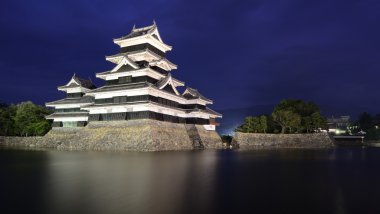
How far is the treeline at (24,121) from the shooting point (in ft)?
168

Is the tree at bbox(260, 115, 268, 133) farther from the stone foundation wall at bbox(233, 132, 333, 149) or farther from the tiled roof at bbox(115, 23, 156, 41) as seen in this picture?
the tiled roof at bbox(115, 23, 156, 41)

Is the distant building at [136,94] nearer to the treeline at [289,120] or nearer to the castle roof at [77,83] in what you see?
the castle roof at [77,83]

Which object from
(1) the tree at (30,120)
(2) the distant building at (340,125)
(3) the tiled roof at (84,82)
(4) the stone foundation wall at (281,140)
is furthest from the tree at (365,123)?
(1) the tree at (30,120)

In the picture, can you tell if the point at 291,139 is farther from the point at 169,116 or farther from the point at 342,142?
the point at 342,142

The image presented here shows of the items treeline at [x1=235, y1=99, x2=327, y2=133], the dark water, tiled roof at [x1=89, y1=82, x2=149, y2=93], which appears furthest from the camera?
treeline at [x1=235, y1=99, x2=327, y2=133]

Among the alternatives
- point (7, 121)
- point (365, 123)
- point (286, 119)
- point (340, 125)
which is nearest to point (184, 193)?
point (286, 119)

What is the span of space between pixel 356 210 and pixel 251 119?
137ft

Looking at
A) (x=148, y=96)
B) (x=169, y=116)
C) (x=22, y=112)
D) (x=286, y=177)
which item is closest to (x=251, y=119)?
(x=169, y=116)

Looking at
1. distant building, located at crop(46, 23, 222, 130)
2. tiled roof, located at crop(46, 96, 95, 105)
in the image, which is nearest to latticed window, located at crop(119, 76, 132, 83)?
distant building, located at crop(46, 23, 222, 130)

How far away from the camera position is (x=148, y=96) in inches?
1447

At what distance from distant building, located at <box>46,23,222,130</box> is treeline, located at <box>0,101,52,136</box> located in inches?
225

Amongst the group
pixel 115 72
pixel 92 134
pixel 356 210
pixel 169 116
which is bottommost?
pixel 356 210

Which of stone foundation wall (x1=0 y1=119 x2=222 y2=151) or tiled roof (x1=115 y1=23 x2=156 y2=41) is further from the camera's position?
tiled roof (x1=115 y1=23 x2=156 y2=41)

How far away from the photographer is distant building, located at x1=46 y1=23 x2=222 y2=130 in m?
37.5
